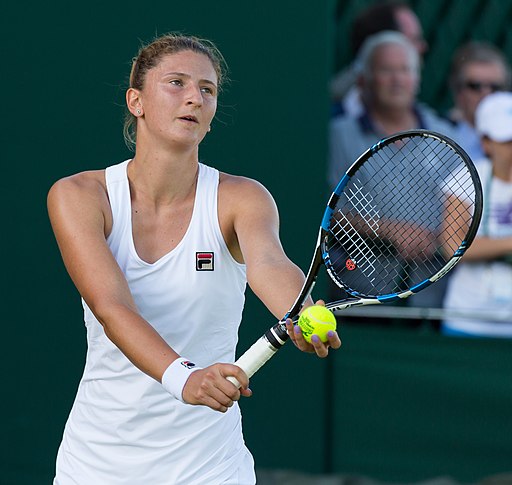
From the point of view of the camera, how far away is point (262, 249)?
2.84 m

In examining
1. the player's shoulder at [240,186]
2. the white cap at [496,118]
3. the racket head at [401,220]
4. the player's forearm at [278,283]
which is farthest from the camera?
the white cap at [496,118]

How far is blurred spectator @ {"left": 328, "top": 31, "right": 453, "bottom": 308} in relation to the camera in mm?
4910

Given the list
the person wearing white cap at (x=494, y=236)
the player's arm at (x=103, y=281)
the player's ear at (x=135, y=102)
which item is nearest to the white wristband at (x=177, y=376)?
the player's arm at (x=103, y=281)

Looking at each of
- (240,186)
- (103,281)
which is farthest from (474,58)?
(103,281)

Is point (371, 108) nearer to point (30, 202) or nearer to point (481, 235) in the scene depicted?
point (481, 235)

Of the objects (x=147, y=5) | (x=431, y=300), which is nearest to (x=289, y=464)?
(x=431, y=300)

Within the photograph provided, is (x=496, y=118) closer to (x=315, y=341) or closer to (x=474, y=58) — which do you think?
(x=474, y=58)

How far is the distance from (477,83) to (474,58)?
A: 0.36 feet

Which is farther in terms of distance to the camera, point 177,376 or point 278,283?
point 278,283

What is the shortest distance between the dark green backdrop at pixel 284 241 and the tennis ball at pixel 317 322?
7.93ft

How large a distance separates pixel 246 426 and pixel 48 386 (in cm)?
89

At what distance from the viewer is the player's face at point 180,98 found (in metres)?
2.96

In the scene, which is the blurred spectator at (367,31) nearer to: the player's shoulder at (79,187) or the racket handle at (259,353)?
the player's shoulder at (79,187)

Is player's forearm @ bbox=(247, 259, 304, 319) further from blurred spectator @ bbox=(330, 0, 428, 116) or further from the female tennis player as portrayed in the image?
blurred spectator @ bbox=(330, 0, 428, 116)
